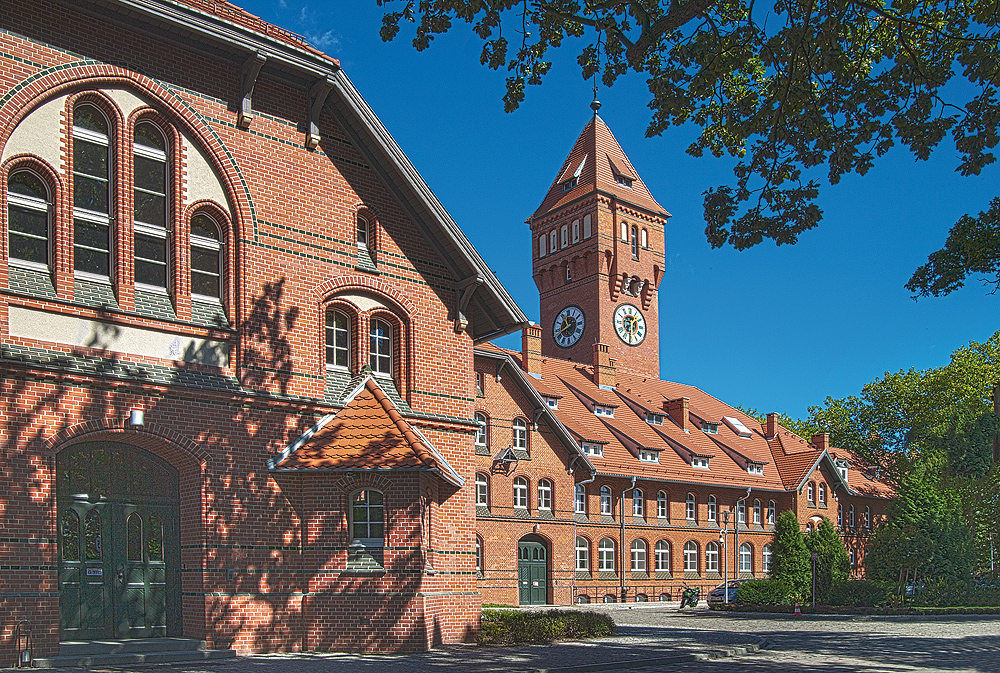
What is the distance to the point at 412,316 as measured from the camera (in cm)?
1931

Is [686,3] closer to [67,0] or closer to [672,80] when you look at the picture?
[672,80]

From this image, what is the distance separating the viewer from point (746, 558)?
4862 centimetres

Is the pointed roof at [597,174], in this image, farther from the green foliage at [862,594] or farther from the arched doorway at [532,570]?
the green foliage at [862,594]

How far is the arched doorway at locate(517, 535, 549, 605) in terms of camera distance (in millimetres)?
37812

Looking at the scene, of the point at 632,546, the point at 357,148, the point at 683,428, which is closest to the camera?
the point at 357,148

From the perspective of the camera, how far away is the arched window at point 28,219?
48.0 ft

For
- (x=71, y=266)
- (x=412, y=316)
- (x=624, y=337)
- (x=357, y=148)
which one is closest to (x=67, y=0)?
(x=71, y=266)

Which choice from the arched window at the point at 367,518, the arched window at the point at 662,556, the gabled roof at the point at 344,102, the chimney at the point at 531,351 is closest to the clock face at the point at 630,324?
the chimney at the point at 531,351

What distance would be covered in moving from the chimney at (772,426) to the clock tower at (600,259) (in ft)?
26.7

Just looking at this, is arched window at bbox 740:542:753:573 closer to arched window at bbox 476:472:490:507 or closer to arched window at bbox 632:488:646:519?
arched window at bbox 632:488:646:519

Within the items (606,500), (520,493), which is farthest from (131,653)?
(606,500)

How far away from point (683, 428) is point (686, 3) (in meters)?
41.3

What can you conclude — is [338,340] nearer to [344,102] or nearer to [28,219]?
[344,102]

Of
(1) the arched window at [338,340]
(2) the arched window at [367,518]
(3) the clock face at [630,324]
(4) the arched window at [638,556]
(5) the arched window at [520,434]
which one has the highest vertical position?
(3) the clock face at [630,324]
